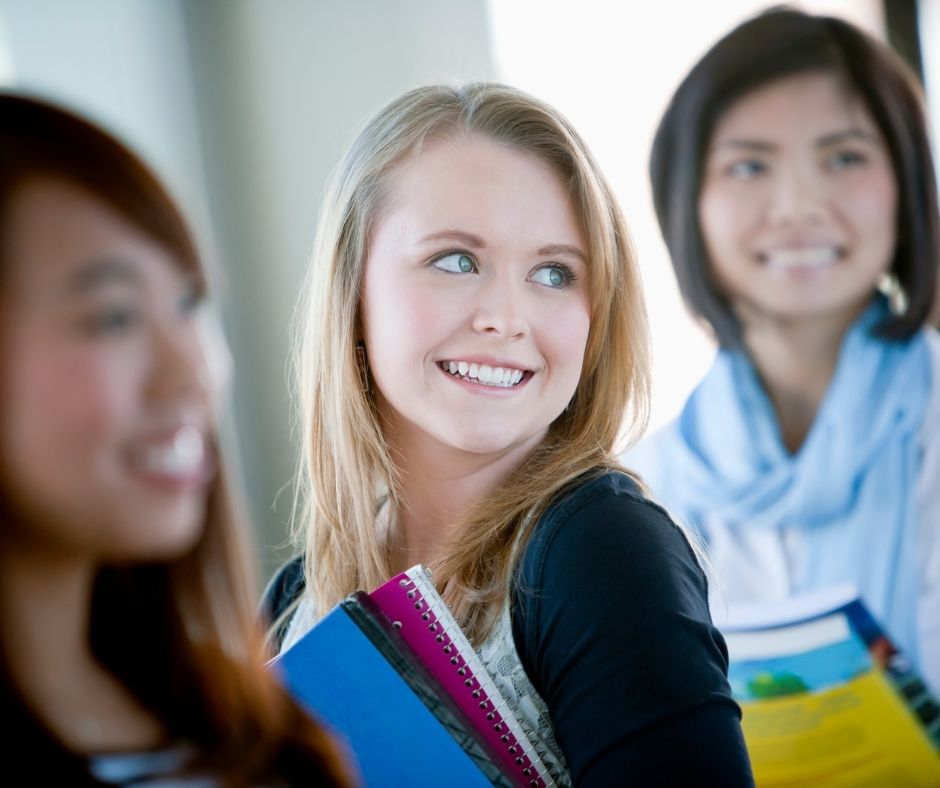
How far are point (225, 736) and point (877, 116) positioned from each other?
1.55 m

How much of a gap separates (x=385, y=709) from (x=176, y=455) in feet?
0.96

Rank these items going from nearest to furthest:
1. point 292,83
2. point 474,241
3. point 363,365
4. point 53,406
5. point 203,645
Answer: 1. point 53,406
2. point 203,645
3. point 474,241
4. point 363,365
5. point 292,83

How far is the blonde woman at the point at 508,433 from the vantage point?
0.76 metres

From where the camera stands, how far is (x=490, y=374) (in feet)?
3.14

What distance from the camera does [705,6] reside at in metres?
2.28

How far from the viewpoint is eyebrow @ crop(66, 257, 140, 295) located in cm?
47

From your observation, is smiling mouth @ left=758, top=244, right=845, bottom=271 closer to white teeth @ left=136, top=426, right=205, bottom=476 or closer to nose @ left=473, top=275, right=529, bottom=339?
nose @ left=473, top=275, right=529, bottom=339

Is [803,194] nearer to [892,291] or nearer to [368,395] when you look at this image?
[892,291]

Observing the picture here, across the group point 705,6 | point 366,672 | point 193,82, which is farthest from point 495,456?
point 193,82

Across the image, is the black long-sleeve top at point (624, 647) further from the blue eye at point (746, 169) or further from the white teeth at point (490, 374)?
the blue eye at point (746, 169)

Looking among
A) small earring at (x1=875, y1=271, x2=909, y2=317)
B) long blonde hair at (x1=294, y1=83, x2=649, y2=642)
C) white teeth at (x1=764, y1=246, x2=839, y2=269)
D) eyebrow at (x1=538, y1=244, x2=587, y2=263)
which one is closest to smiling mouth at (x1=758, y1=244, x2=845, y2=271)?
white teeth at (x1=764, y1=246, x2=839, y2=269)

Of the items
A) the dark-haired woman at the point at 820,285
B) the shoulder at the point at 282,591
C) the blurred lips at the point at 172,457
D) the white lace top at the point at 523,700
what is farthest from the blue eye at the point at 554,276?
the dark-haired woman at the point at 820,285

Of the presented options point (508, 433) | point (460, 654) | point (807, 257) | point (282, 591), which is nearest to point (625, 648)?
point (460, 654)

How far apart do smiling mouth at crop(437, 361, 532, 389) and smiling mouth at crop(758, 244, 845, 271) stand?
3.06 feet
